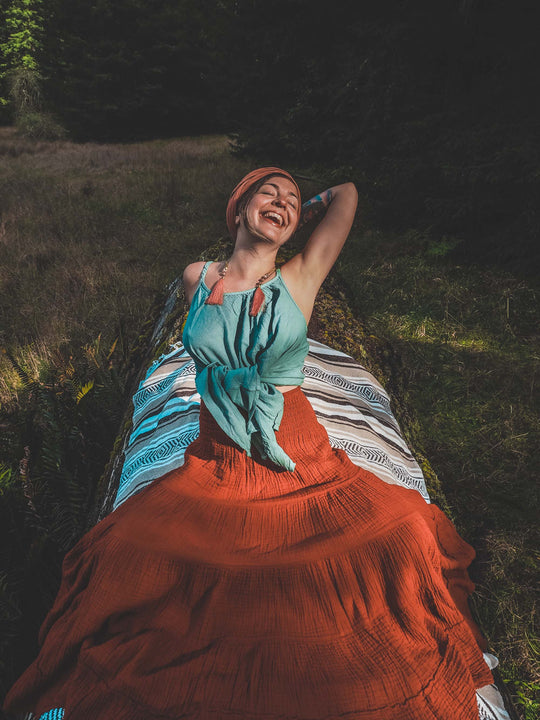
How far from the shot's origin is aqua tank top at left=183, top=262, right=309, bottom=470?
191 centimetres

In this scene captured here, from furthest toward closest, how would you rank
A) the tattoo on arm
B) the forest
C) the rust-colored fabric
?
the forest < the tattoo on arm < the rust-colored fabric

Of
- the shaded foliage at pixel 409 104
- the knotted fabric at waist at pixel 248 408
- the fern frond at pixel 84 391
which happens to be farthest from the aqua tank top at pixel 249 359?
the shaded foliage at pixel 409 104

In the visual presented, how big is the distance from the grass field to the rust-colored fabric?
901 millimetres

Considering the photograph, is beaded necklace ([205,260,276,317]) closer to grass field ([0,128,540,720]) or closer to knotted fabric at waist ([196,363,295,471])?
knotted fabric at waist ([196,363,295,471])

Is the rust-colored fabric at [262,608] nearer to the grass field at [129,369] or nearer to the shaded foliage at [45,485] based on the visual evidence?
the shaded foliage at [45,485]

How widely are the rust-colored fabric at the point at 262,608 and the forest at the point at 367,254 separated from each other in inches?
36.2

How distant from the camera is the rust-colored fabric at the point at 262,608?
1.27 m

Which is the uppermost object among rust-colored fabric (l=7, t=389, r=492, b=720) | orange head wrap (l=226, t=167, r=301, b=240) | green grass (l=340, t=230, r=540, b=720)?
orange head wrap (l=226, t=167, r=301, b=240)

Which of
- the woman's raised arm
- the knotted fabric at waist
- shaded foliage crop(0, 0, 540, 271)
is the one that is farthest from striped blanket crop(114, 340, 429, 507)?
shaded foliage crop(0, 0, 540, 271)

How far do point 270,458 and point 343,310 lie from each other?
234cm

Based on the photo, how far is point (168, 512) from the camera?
1757mm

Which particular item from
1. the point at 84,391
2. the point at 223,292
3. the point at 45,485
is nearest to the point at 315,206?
the point at 223,292

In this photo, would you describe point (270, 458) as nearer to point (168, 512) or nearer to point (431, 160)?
point (168, 512)

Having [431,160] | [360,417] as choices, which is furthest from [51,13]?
[360,417]
